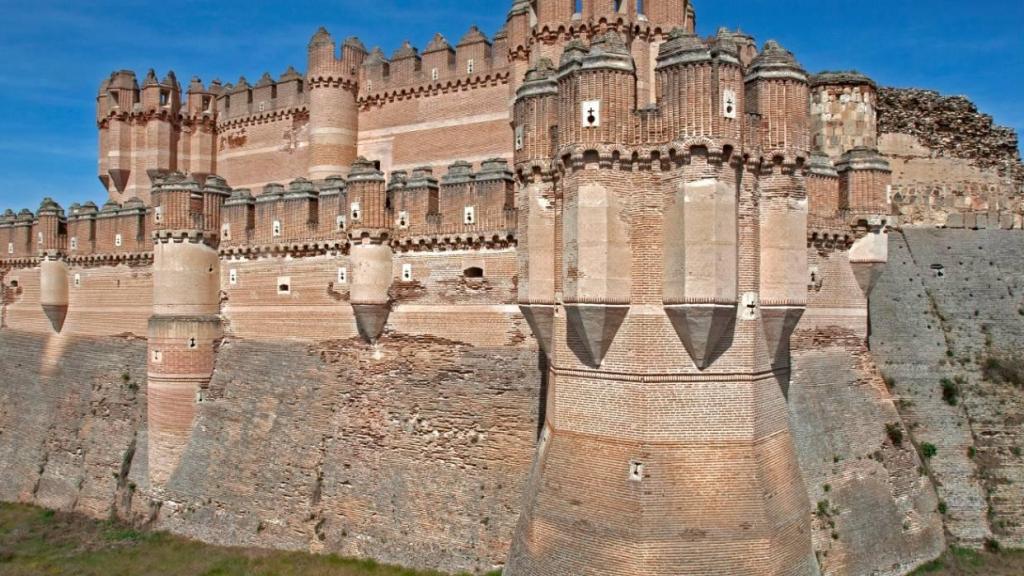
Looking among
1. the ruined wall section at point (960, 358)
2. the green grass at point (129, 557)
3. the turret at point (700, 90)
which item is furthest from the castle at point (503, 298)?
the ruined wall section at point (960, 358)

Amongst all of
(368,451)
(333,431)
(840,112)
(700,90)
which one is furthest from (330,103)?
(700,90)

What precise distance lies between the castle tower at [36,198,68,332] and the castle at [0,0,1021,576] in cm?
10

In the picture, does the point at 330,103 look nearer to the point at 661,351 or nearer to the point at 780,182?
the point at 780,182

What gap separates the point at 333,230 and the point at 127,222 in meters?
9.96

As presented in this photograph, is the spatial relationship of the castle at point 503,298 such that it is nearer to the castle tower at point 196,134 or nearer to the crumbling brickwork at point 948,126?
the castle tower at point 196,134

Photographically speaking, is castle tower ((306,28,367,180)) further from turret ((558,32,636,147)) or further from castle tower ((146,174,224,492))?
turret ((558,32,636,147))

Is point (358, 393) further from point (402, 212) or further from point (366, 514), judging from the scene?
point (402, 212)

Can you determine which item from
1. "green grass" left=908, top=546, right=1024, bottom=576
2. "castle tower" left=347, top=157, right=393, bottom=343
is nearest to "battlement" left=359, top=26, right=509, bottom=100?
"castle tower" left=347, top=157, right=393, bottom=343

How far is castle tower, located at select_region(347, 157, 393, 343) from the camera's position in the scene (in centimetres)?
2028

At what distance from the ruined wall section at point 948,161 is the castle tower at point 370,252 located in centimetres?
1702

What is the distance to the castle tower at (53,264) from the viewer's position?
95.7 feet

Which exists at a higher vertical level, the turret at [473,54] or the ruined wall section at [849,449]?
the turret at [473,54]

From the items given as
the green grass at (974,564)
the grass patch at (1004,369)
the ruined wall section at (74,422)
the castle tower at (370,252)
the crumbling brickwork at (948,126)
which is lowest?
the green grass at (974,564)

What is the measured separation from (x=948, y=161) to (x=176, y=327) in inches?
1010
